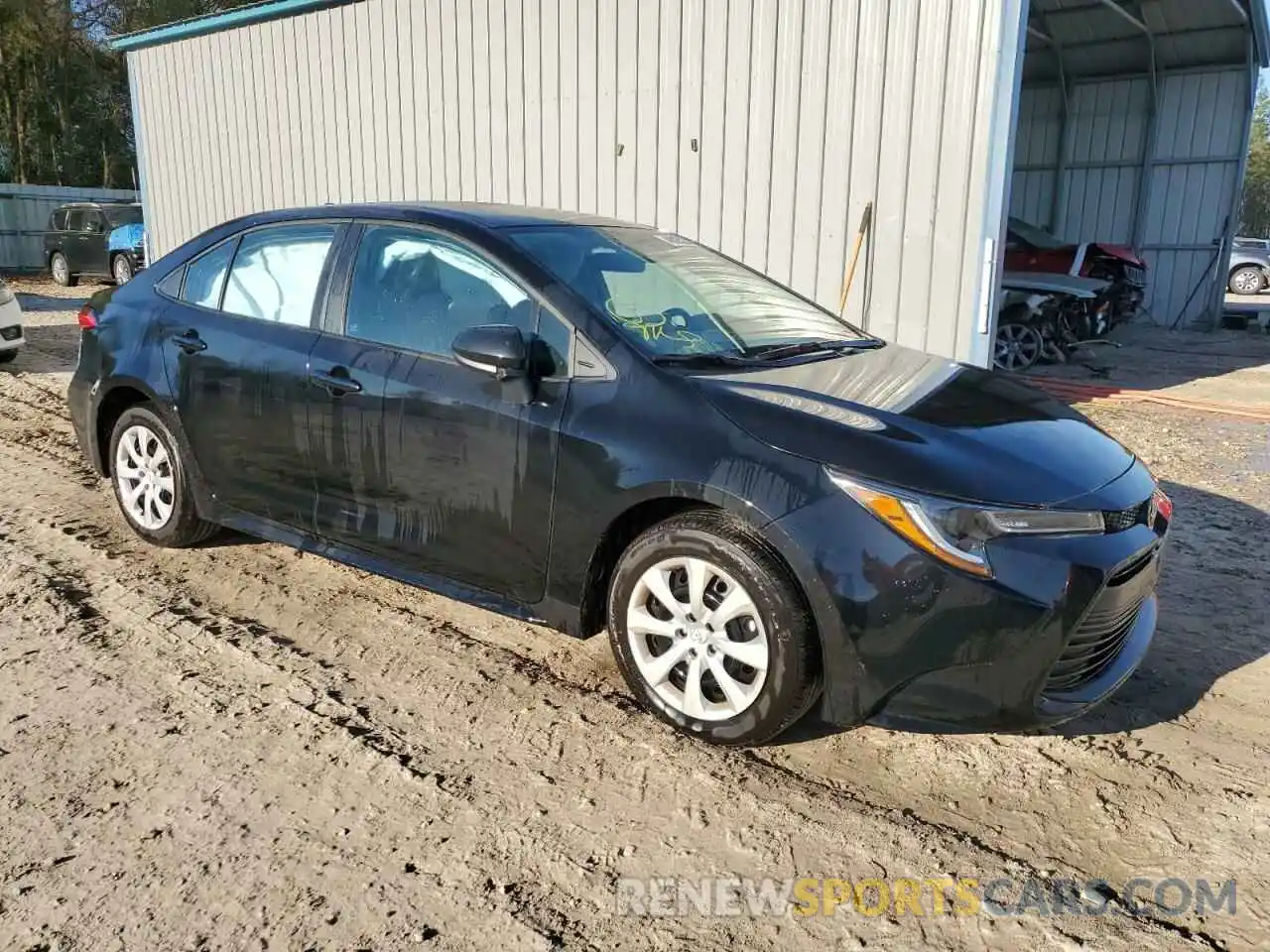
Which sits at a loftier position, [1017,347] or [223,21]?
[223,21]

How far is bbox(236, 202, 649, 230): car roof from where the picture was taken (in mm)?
3588

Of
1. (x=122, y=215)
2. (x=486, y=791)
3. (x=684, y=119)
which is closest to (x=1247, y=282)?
(x=684, y=119)

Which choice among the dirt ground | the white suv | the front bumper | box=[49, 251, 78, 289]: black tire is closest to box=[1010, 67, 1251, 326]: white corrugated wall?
the dirt ground

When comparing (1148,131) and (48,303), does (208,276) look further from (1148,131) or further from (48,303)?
(1148,131)

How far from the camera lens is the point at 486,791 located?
2678 millimetres

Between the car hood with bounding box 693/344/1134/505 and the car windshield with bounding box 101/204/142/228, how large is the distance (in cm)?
1907

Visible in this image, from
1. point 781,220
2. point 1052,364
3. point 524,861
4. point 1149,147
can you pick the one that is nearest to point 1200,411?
point 1052,364

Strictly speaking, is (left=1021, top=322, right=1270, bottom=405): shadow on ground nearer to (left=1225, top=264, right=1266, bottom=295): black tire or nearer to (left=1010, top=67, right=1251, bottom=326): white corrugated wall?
(left=1010, top=67, right=1251, bottom=326): white corrugated wall

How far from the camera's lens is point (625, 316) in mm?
3250

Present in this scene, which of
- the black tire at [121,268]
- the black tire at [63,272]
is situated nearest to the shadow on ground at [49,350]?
the black tire at [121,268]

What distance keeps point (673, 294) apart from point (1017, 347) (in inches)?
333

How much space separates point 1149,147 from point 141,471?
1685 centimetres

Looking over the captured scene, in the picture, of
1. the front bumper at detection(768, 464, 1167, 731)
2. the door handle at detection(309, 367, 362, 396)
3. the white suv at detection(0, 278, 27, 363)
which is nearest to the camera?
the front bumper at detection(768, 464, 1167, 731)

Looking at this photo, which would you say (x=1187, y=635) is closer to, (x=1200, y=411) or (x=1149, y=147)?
(x=1200, y=411)
